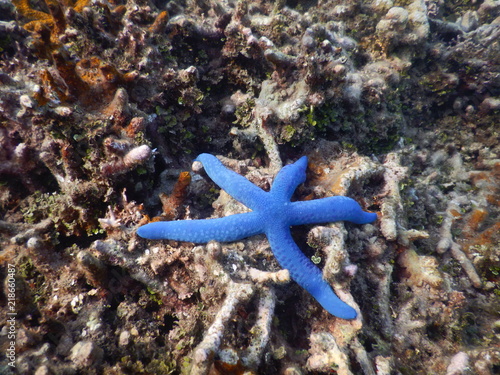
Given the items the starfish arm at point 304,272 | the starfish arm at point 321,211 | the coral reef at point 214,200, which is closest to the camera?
the coral reef at point 214,200

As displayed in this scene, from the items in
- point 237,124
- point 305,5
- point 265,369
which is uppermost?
point 305,5

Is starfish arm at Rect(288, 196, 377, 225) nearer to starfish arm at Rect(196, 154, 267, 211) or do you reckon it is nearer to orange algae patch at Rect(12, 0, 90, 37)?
starfish arm at Rect(196, 154, 267, 211)

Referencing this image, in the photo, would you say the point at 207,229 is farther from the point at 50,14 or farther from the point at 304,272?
the point at 50,14

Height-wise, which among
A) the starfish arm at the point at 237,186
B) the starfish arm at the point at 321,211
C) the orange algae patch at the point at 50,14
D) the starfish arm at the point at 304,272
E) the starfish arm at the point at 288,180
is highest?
the orange algae patch at the point at 50,14

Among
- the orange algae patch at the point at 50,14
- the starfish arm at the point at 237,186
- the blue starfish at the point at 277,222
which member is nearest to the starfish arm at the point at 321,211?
the blue starfish at the point at 277,222

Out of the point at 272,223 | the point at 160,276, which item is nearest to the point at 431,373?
the point at 272,223

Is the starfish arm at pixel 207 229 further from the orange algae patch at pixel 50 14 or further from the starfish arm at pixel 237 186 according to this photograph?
the orange algae patch at pixel 50 14

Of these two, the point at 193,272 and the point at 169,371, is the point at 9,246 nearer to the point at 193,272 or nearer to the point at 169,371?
the point at 193,272
